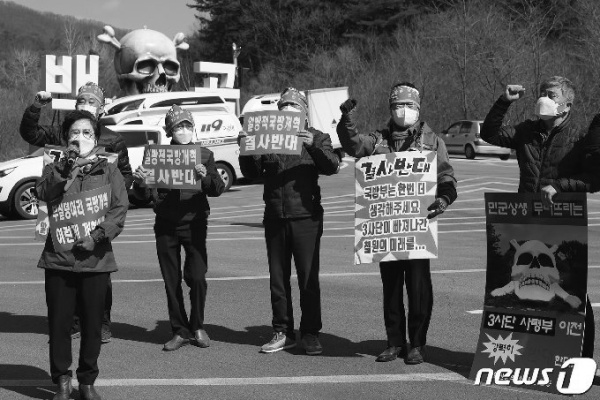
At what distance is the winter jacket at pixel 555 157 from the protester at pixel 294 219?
1.55 metres

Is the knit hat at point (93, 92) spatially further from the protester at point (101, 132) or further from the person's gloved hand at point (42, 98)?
the person's gloved hand at point (42, 98)

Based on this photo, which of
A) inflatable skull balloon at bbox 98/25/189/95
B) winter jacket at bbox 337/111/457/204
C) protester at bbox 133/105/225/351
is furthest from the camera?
inflatable skull balloon at bbox 98/25/189/95

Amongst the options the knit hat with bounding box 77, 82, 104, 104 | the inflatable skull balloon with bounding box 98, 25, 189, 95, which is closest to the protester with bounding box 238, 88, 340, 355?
the knit hat with bounding box 77, 82, 104, 104

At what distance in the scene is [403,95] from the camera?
7633mm

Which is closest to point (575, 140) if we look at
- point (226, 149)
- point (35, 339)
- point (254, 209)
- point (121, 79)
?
point (35, 339)

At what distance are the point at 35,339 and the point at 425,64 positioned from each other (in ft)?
165

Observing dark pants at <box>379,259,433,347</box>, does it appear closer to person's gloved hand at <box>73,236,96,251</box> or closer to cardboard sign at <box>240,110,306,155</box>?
cardboard sign at <box>240,110,306,155</box>

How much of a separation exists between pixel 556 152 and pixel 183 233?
10.0 ft

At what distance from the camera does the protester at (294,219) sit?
824cm

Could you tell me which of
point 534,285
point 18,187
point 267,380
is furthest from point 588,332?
point 18,187

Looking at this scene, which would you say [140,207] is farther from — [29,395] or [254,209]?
[29,395]

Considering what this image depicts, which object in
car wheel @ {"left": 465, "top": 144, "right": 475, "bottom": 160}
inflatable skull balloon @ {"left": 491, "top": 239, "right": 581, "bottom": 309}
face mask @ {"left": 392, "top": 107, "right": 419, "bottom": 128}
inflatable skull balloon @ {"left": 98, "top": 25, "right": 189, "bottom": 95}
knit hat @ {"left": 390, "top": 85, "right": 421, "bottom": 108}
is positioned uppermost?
inflatable skull balloon @ {"left": 98, "top": 25, "right": 189, "bottom": 95}

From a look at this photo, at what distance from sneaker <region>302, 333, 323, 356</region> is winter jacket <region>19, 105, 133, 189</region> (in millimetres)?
1853

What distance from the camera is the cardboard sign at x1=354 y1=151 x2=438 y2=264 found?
25.1 ft
